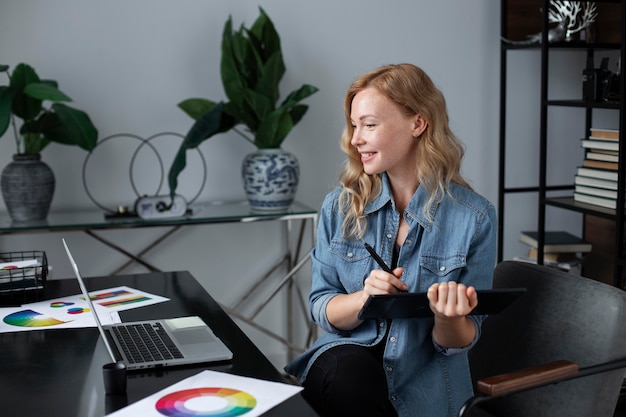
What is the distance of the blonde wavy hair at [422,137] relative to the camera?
6.41 ft

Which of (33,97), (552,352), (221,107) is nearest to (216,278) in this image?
(221,107)

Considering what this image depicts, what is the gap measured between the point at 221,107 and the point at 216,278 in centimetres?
80

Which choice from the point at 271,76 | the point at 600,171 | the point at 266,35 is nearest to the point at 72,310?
the point at 271,76

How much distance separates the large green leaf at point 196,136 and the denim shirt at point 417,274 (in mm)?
1132

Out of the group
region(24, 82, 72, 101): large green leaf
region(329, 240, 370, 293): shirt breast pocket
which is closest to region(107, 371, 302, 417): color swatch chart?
region(329, 240, 370, 293): shirt breast pocket

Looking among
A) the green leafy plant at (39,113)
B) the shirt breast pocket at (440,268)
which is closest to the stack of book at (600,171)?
the shirt breast pocket at (440,268)

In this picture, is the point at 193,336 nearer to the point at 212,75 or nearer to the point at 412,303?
the point at 412,303

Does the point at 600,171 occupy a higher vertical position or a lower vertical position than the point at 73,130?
lower

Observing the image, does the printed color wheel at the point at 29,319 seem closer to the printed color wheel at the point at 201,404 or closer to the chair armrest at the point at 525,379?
the printed color wheel at the point at 201,404

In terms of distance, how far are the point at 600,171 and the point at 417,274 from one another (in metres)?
1.51

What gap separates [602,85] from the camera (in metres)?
3.15

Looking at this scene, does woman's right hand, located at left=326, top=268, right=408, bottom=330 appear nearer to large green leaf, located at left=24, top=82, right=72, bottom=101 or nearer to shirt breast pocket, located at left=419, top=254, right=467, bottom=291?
shirt breast pocket, located at left=419, top=254, right=467, bottom=291

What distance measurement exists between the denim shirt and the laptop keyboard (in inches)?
15.7

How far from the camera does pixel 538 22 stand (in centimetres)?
365
